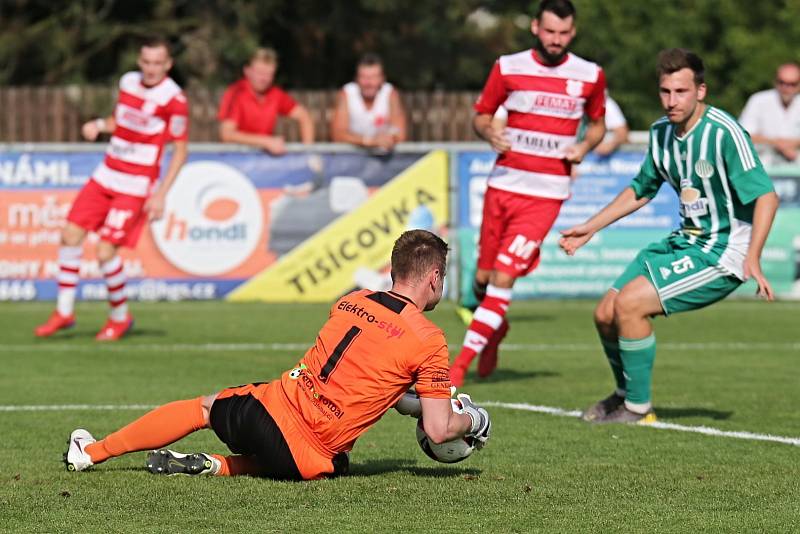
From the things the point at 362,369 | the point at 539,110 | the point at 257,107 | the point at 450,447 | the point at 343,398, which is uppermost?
the point at 539,110

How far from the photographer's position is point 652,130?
8930 mm

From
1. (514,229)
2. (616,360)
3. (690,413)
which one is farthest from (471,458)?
(514,229)

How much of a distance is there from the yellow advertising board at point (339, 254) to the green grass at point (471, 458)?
293 centimetres

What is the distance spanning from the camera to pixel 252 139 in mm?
16672

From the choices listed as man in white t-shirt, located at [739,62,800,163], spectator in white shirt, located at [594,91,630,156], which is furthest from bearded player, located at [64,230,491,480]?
man in white t-shirt, located at [739,62,800,163]

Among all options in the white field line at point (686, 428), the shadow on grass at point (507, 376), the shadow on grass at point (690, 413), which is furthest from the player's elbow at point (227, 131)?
the shadow on grass at point (690, 413)

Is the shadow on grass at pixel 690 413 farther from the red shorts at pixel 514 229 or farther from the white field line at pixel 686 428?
the red shorts at pixel 514 229

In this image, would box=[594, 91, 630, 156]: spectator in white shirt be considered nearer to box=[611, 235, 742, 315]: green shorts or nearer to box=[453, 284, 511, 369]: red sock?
box=[453, 284, 511, 369]: red sock

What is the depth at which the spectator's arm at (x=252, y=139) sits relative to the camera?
1659 centimetres

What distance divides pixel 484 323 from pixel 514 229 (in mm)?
707

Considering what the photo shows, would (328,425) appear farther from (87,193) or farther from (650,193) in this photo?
(87,193)

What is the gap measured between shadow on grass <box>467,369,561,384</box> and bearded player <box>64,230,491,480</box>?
402cm

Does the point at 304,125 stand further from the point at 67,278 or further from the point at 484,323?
the point at 484,323

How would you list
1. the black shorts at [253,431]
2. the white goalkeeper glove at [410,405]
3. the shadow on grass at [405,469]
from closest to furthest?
the black shorts at [253,431], the white goalkeeper glove at [410,405], the shadow on grass at [405,469]
